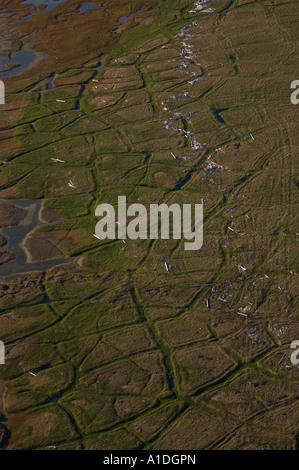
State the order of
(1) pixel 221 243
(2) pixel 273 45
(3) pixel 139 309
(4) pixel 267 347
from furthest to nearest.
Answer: (2) pixel 273 45 → (1) pixel 221 243 → (3) pixel 139 309 → (4) pixel 267 347

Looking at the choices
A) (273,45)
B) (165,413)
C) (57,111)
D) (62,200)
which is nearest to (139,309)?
(165,413)

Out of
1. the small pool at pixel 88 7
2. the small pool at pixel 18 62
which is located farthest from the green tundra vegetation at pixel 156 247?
the small pool at pixel 88 7

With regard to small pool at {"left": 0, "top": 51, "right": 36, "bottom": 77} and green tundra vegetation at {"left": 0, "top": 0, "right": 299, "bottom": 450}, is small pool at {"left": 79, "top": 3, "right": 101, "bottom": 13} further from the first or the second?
small pool at {"left": 0, "top": 51, "right": 36, "bottom": 77}

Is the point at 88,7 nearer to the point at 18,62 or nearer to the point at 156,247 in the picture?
the point at 18,62

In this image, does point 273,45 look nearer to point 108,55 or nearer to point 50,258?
point 108,55

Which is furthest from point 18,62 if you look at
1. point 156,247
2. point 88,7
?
point 156,247

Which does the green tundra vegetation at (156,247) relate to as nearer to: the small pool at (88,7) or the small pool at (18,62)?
the small pool at (18,62)

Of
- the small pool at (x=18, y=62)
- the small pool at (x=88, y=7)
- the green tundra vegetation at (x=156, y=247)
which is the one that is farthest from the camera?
the small pool at (x=88, y=7)

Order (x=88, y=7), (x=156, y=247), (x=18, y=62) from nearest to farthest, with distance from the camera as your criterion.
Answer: (x=156, y=247) → (x=18, y=62) → (x=88, y=7)
